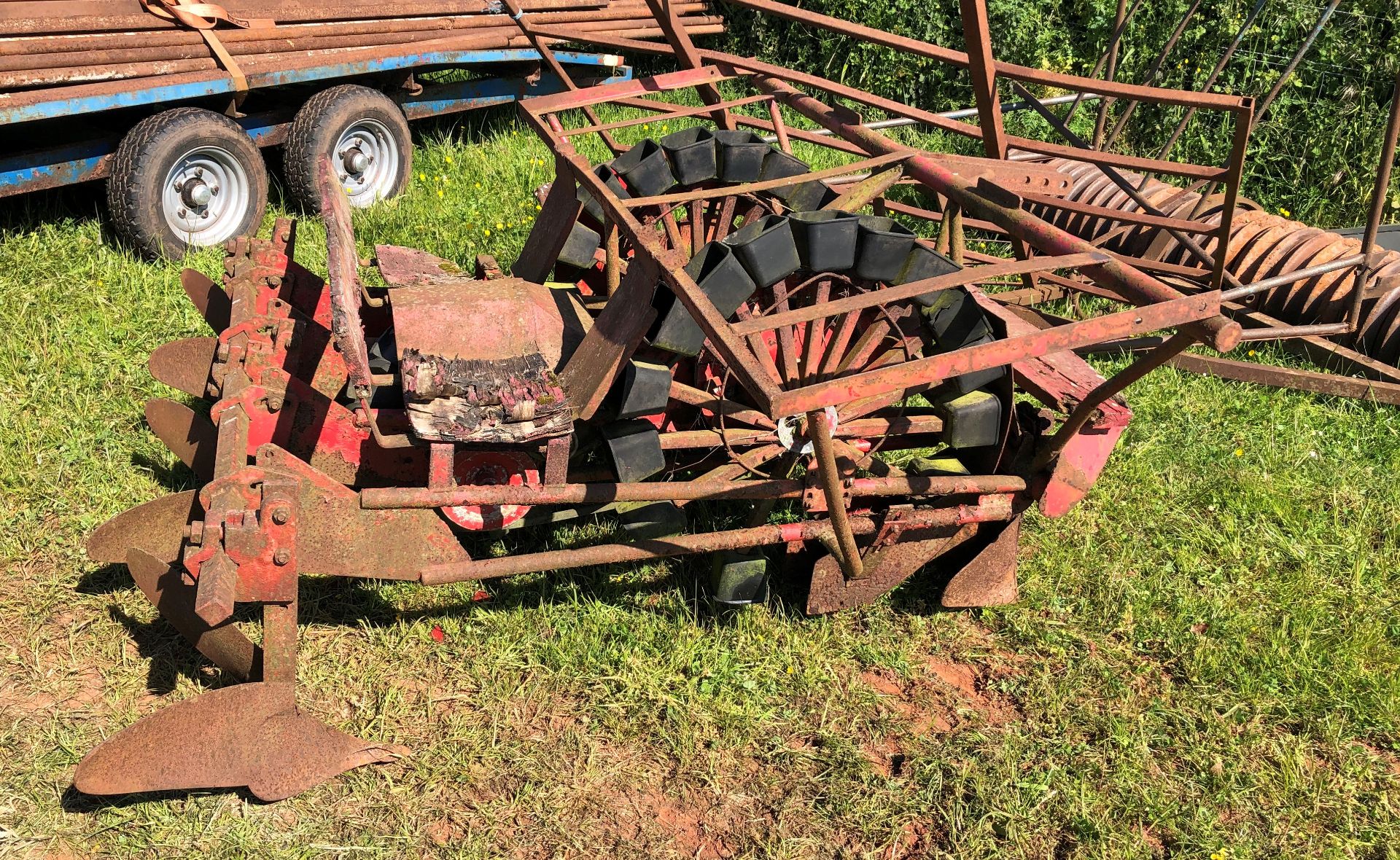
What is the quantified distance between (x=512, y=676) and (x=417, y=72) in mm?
5195

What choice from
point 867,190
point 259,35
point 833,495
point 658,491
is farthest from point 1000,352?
point 259,35

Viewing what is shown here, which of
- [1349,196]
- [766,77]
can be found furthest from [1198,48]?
[766,77]

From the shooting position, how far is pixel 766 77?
15.3ft

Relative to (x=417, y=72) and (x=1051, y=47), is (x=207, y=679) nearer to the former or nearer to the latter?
(x=417, y=72)

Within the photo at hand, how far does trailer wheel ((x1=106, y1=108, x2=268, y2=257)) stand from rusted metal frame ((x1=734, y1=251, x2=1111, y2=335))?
4.26 meters

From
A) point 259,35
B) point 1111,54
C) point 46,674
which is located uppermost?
point 1111,54

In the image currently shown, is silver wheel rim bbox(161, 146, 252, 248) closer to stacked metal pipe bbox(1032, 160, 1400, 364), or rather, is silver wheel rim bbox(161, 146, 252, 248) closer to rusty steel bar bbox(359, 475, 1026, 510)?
rusty steel bar bbox(359, 475, 1026, 510)

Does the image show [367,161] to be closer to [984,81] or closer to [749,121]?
[749,121]

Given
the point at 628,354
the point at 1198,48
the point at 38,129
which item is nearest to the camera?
the point at 628,354

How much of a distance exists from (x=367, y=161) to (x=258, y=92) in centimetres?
73

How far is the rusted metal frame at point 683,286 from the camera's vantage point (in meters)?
2.67

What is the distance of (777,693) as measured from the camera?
3.87 metres

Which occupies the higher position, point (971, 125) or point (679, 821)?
point (971, 125)

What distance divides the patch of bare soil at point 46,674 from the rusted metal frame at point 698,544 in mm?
1315
